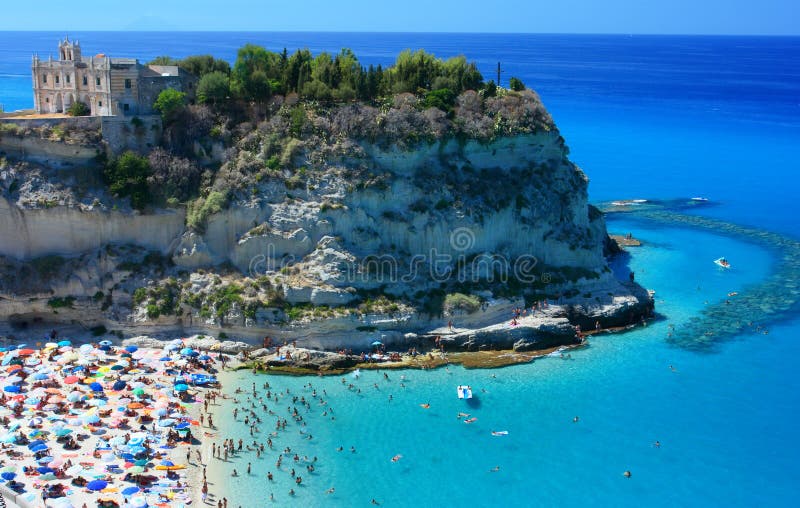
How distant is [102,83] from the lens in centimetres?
5038

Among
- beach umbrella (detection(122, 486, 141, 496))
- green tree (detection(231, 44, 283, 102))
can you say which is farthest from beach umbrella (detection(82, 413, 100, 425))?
green tree (detection(231, 44, 283, 102))

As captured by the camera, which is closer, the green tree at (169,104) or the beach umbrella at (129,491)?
the beach umbrella at (129,491)

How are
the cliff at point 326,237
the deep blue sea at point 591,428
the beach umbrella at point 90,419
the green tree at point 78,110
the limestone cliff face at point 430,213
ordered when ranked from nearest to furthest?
the deep blue sea at point 591,428, the beach umbrella at point 90,419, the cliff at point 326,237, the limestone cliff face at point 430,213, the green tree at point 78,110

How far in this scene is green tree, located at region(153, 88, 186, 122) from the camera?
167 ft

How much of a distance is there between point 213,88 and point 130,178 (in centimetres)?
909

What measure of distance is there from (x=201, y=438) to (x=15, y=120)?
25.6 metres

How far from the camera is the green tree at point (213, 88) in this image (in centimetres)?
5250

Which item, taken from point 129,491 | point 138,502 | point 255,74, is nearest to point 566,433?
point 138,502

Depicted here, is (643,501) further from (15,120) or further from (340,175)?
(15,120)

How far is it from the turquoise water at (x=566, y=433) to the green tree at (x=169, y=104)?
20021 millimetres

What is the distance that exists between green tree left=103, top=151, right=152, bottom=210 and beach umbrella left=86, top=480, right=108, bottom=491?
66.6 feet

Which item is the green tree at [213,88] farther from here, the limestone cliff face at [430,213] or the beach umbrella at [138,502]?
the beach umbrella at [138,502]

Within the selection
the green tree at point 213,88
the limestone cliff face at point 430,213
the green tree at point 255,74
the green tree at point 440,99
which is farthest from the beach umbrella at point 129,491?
the green tree at point 440,99

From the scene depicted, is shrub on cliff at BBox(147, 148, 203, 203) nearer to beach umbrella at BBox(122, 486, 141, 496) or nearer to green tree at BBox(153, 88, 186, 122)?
green tree at BBox(153, 88, 186, 122)
